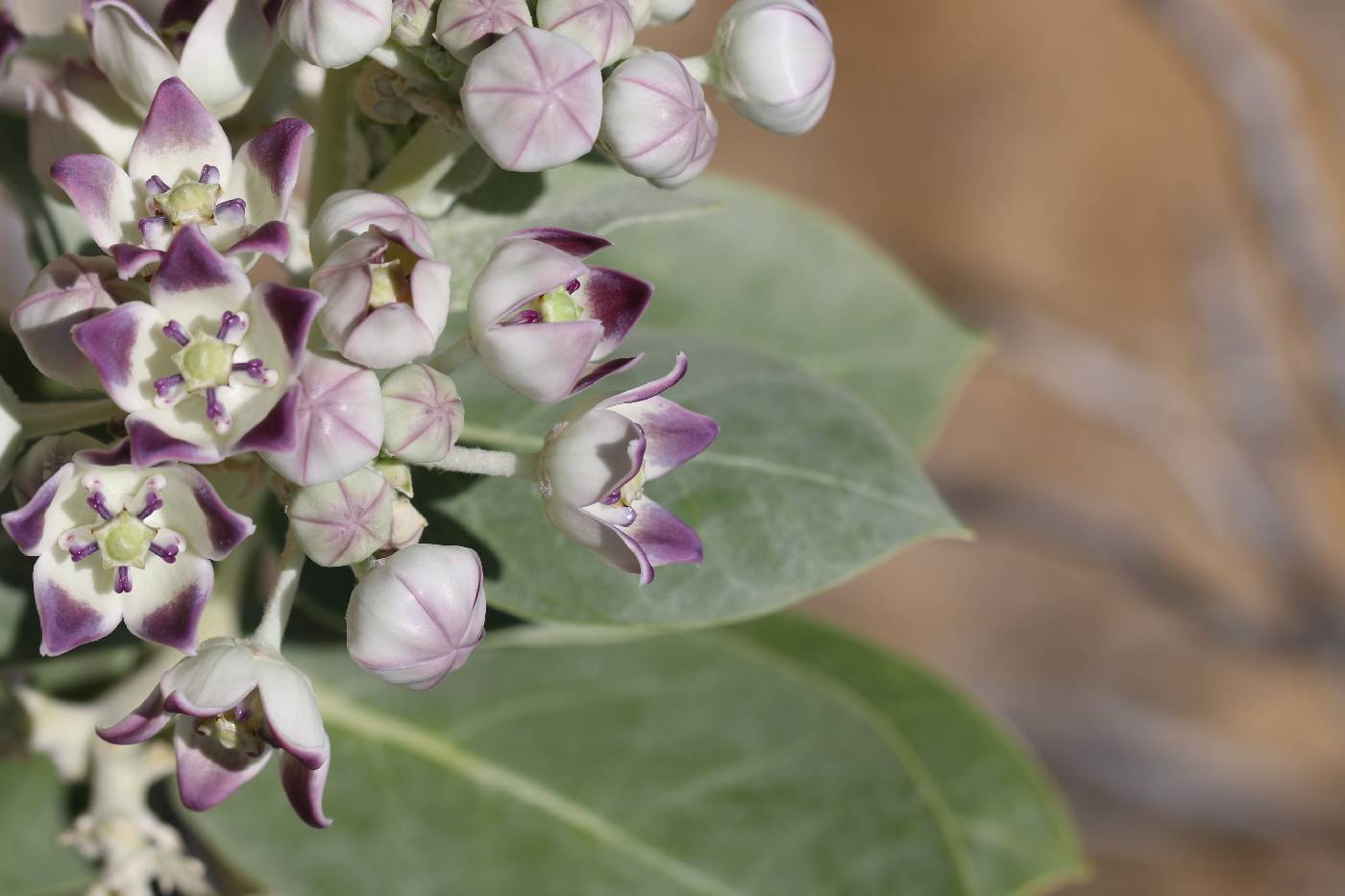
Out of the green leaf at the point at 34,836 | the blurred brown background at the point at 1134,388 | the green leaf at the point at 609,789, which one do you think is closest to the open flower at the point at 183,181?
the green leaf at the point at 609,789

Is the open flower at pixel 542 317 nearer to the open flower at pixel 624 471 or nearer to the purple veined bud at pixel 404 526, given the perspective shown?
the open flower at pixel 624 471

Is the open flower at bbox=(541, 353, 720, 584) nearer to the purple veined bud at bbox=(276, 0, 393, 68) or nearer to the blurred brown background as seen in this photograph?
the purple veined bud at bbox=(276, 0, 393, 68)

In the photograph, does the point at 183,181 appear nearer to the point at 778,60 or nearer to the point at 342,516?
the point at 342,516

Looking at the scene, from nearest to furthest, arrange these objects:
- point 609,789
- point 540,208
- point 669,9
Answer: point 669,9 < point 540,208 < point 609,789

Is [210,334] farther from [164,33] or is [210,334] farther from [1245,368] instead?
[1245,368]

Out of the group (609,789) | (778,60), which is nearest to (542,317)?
(778,60)

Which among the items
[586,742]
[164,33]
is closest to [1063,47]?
[586,742]

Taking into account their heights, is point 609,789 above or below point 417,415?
below
